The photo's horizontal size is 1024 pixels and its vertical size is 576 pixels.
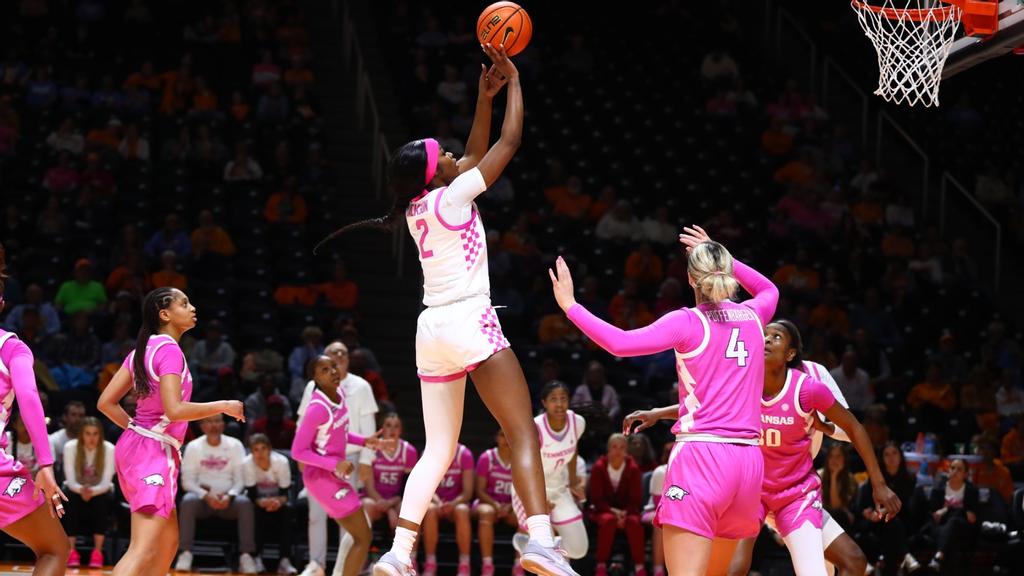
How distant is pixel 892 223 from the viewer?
1738 cm

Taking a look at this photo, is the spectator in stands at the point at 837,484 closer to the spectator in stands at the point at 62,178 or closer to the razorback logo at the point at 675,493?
the razorback logo at the point at 675,493

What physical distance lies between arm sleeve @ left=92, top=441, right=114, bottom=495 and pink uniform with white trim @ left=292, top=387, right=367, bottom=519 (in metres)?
2.70

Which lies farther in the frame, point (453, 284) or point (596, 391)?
point (596, 391)

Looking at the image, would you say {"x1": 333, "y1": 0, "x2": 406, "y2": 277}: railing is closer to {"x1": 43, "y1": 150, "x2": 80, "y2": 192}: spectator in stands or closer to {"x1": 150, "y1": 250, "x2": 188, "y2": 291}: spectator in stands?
{"x1": 150, "y1": 250, "x2": 188, "y2": 291}: spectator in stands

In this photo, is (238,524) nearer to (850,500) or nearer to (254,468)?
(254,468)

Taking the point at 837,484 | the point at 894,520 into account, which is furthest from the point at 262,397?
the point at 894,520

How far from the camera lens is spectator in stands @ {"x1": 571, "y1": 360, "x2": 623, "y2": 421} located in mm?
12664

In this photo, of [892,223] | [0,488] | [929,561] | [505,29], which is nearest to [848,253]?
[892,223]

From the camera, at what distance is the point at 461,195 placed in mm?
5840

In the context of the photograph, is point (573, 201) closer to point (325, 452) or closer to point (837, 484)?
point (837, 484)

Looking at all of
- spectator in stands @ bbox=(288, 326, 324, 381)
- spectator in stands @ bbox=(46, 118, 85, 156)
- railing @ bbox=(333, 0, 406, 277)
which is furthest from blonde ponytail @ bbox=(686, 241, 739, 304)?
spectator in stands @ bbox=(46, 118, 85, 156)

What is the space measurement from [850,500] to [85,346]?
290 inches

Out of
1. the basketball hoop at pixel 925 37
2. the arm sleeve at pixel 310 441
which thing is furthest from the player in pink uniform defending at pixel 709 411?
the arm sleeve at pixel 310 441

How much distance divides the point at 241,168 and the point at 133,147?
1320mm
